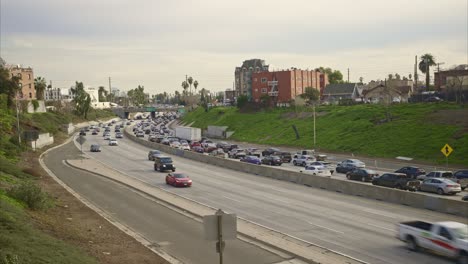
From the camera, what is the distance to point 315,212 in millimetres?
28703

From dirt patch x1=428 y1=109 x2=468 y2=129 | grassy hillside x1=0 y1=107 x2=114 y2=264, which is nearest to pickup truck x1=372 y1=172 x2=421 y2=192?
grassy hillside x1=0 y1=107 x2=114 y2=264

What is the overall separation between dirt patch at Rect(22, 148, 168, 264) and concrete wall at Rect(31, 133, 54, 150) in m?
47.9

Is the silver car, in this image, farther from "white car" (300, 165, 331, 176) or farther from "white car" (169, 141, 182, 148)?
"white car" (169, 141, 182, 148)

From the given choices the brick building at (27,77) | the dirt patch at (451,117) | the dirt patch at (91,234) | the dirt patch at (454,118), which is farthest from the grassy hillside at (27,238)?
the brick building at (27,77)

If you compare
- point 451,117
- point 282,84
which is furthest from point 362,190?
point 282,84

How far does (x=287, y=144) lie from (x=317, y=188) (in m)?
43.9

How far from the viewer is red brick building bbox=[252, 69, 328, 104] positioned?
127 metres

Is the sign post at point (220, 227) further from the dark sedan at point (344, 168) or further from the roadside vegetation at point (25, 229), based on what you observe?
the dark sedan at point (344, 168)

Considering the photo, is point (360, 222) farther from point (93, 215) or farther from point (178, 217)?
point (93, 215)

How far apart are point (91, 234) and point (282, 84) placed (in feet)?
358

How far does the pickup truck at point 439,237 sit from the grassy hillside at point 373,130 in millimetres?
35151

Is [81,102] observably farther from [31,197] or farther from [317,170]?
[31,197]

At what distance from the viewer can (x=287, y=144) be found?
82.4m

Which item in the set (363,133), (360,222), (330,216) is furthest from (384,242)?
(363,133)
